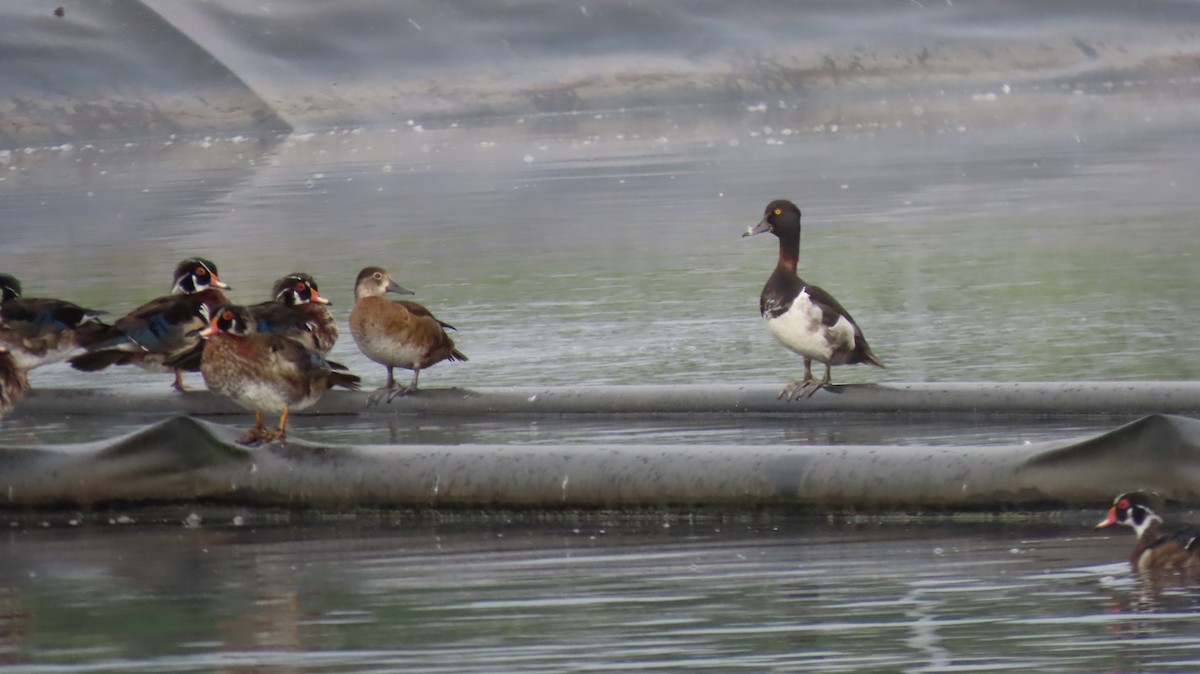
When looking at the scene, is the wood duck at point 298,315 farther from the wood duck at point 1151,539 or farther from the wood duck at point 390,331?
the wood duck at point 1151,539

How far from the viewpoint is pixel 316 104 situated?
362 feet

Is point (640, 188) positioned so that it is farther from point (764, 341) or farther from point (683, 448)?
point (683, 448)

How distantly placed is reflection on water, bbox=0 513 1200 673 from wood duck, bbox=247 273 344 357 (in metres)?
2.51

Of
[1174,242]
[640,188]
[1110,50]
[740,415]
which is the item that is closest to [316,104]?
[1110,50]

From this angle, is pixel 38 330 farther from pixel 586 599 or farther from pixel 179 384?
pixel 586 599

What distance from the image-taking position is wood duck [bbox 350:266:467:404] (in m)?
11.0

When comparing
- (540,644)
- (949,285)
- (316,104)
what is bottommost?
(540,644)

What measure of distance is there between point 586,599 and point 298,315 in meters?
4.64

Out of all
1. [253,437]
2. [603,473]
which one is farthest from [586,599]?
[253,437]

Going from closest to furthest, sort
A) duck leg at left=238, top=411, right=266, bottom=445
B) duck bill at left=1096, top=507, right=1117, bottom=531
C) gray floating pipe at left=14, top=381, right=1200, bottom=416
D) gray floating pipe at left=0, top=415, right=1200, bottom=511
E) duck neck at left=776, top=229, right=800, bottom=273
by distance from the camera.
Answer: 1. duck bill at left=1096, top=507, right=1117, bottom=531
2. gray floating pipe at left=0, top=415, right=1200, bottom=511
3. duck leg at left=238, top=411, right=266, bottom=445
4. gray floating pipe at left=14, top=381, right=1200, bottom=416
5. duck neck at left=776, top=229, right=800, bottom=273

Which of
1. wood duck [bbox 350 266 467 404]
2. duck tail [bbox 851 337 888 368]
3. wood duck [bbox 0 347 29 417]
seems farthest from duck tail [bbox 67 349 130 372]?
duck tail [bbox 851 337 888 368]

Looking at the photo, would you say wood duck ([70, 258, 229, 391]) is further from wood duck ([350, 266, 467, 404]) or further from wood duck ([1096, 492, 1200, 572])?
wood duck ([1096, 492, 1200, 572])

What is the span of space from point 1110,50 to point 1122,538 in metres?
111

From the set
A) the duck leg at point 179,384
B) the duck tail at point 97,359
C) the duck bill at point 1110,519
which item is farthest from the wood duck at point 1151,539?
the duck leg at point 179,384
